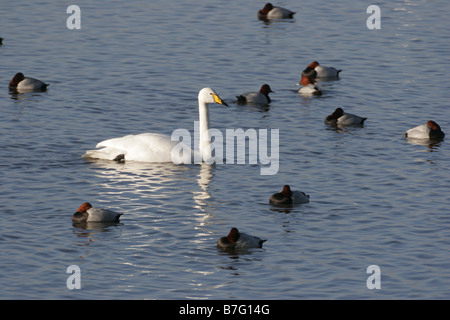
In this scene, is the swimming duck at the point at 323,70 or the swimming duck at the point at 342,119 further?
the swimming duck at the point at 323,70

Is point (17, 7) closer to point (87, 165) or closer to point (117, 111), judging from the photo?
point (117, 111)

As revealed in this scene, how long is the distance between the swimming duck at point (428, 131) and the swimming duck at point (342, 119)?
6.86 feet

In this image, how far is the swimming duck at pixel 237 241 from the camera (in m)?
21.2

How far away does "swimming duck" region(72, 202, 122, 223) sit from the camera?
22.6 m

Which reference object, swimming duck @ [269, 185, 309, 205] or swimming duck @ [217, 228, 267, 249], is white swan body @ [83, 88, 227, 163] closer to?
swimming duck @ [269, 185, 309, 205]

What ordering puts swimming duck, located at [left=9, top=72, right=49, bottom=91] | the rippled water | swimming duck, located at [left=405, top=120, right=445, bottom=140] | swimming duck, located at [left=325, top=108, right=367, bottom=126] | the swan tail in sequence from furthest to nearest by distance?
1. swimming duck, located at [left=9, top=72, right=49, bottom=91]
2. swimming duck, located at [left=325, top=108, right=367, bottom=126]
3. swimming duck, located at [left=405, top=120, right=445, bottom=140]
4. the swan tail
5. the rippled water

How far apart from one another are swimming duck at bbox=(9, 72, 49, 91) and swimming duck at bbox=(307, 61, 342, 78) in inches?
377

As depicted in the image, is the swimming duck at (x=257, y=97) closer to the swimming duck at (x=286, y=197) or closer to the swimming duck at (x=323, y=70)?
the swimming duck at (x=323, y=70)

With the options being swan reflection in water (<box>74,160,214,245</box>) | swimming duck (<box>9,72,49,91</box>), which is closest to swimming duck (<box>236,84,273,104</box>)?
swan reflection in water (<box>74,160,214,245</box>)

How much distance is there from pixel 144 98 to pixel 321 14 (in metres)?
17.3

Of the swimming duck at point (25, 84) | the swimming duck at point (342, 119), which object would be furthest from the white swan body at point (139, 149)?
the swimming duck at point (25, 84)

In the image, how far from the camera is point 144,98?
34.6m

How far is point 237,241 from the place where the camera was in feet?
69.7

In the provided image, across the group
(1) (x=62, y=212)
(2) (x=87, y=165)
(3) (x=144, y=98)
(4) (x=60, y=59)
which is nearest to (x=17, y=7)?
(4) (x=60, y=59)
